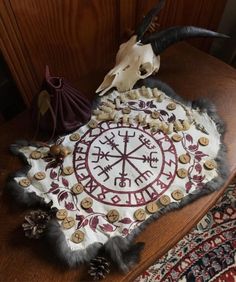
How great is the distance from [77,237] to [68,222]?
4cm

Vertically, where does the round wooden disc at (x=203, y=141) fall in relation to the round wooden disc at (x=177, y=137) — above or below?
below

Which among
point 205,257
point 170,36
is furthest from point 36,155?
point 205,257

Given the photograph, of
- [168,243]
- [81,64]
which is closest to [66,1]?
[81,64]

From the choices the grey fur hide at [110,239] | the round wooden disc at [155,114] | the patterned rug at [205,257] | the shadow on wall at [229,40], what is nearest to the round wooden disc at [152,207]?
the grey fur hide at [110,239]

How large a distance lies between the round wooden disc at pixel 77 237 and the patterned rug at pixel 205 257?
0.57m

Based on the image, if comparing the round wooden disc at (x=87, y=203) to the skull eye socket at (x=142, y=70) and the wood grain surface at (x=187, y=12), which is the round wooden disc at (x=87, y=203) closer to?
the skull eye socket at (x=142, y=70)

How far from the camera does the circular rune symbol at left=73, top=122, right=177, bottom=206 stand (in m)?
0.72

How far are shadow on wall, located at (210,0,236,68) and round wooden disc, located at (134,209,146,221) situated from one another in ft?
3.36

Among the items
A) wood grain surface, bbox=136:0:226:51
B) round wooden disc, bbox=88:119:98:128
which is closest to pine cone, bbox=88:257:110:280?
round wooden disc, bbox=88:119:98:128

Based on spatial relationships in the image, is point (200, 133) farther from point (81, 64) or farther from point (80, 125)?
point (81, 64)

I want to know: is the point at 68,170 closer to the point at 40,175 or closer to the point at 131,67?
the point at 40,175

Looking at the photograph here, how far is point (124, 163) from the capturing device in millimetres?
761

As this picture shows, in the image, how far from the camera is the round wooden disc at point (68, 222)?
667 mm

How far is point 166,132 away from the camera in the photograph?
810 mm
